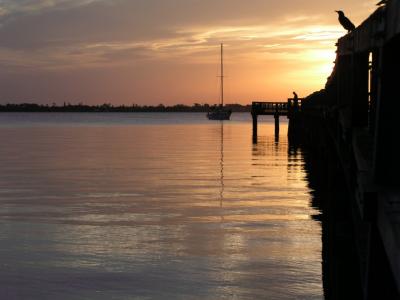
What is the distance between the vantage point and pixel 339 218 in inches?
428

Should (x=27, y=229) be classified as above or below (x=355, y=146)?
below

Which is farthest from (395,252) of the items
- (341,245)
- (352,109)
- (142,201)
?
(142,201)

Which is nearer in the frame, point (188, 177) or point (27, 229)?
point (27, 229)

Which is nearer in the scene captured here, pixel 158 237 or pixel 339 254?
pixel 339 254

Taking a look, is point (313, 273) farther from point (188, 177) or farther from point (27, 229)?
point (188, 177)

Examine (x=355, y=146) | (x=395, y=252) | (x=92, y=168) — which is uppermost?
(x=355, y=146)

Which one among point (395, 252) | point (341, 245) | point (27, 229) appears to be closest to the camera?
point (395, 252)

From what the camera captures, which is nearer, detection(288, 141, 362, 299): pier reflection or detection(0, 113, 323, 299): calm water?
detection(288, 141, 362, 299): pier reflection

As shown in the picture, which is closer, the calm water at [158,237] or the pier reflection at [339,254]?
the pier reflection at [339,254]

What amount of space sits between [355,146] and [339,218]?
3.51 meters

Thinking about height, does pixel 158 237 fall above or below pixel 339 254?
below

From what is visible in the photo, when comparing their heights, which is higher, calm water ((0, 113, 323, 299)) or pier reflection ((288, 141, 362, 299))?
pier reflection ((288, 141, 362, 299))

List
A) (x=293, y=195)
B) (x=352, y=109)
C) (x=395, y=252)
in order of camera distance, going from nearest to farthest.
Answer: (x=395, y=252) < (x=352, y=109) < (x=293, y=195)

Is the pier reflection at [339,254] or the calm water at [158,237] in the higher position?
the pier reflection at [339,254]
